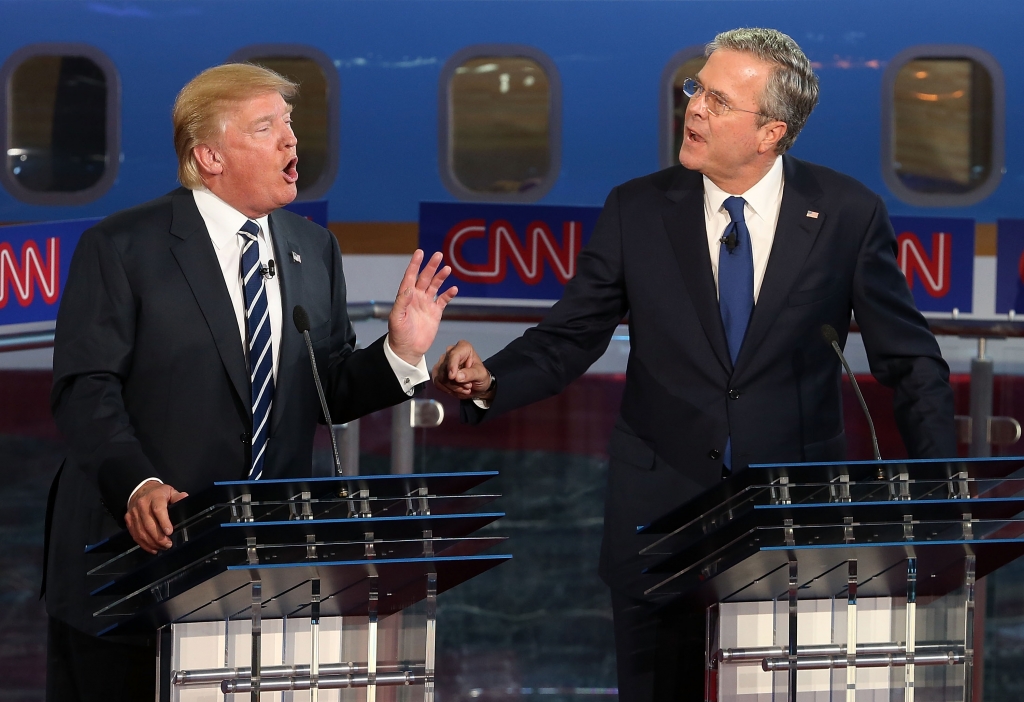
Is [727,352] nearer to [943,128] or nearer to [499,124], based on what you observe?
[499,124]

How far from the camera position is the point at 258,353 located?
274 cm

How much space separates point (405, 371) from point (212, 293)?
0.42 meters

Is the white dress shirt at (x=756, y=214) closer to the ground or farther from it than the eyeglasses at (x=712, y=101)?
closer to the ground

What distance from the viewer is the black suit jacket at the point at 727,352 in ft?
9.26

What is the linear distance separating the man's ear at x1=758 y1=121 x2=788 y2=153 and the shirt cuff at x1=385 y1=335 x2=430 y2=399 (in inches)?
32.7

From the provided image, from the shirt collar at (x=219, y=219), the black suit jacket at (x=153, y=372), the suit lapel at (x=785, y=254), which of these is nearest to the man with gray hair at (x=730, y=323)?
the suit lapel at (x=785, y=254)

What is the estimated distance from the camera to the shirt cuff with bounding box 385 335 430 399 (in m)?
2.86

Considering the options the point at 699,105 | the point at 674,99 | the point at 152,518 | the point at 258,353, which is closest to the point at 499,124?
the point at 674,99

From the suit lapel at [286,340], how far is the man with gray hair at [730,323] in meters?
0.29

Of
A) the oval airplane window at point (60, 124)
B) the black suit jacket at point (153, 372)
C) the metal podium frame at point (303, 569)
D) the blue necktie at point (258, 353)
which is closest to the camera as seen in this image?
the metal podium frame at point (303, 569)

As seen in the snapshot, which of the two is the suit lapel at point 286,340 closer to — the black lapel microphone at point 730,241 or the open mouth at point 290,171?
the open mouth at point 290,171

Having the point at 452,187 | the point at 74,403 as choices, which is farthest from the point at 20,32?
the point at 74,403

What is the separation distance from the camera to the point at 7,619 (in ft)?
13.9

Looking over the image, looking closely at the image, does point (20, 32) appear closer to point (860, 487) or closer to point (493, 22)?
point (493, 22)
